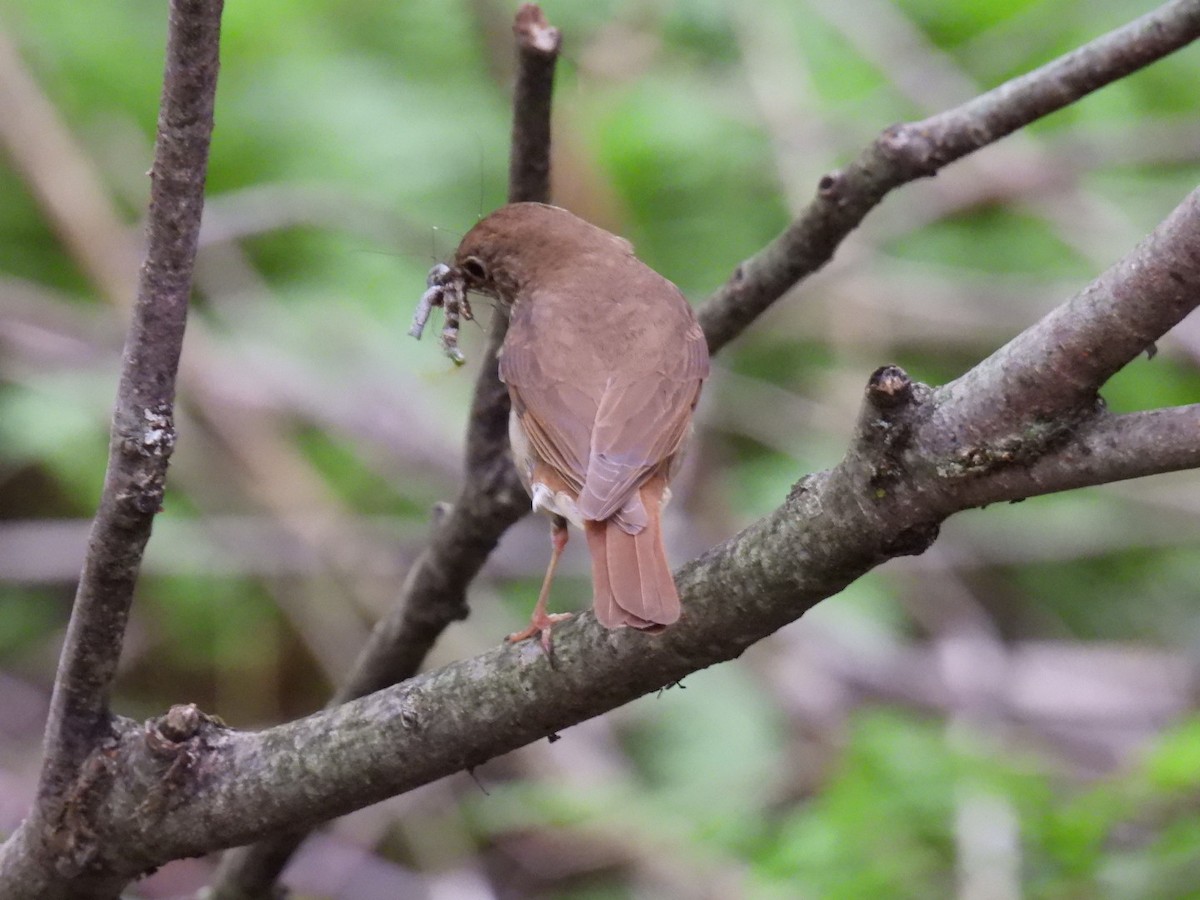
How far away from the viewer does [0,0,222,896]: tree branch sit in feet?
6.32

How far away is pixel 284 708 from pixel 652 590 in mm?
4654

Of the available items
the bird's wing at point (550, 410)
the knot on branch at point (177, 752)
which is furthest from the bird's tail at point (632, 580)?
the knot on branch at point (177, 752)

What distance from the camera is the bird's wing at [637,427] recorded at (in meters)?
2.77

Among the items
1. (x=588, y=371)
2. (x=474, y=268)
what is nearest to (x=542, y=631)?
(x=588, y=371)

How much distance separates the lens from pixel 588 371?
311 centimetres

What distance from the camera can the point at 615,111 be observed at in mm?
6711

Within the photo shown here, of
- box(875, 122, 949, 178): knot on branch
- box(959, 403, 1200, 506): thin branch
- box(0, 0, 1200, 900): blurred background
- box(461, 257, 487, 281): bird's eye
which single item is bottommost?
box(959, 403, 1200, 506): thin branch

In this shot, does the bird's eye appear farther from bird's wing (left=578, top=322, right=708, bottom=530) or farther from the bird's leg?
the bird's leg

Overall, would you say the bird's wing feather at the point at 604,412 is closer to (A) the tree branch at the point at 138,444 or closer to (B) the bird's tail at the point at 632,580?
(B) the bird's tail at the point at 632,580

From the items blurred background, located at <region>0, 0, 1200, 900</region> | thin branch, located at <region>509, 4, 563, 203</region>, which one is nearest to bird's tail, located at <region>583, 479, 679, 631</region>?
thin branch, located at <region>509, 4, 563, 203</region>

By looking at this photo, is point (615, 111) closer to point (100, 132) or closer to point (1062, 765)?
point (100, 132)

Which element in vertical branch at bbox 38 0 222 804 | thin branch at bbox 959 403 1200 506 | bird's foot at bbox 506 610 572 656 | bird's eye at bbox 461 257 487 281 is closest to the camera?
thin branch at bbox 959 403 1200 506

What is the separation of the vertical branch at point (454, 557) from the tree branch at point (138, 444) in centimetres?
60

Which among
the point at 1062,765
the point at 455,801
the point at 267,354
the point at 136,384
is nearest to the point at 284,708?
the point at 455,801
